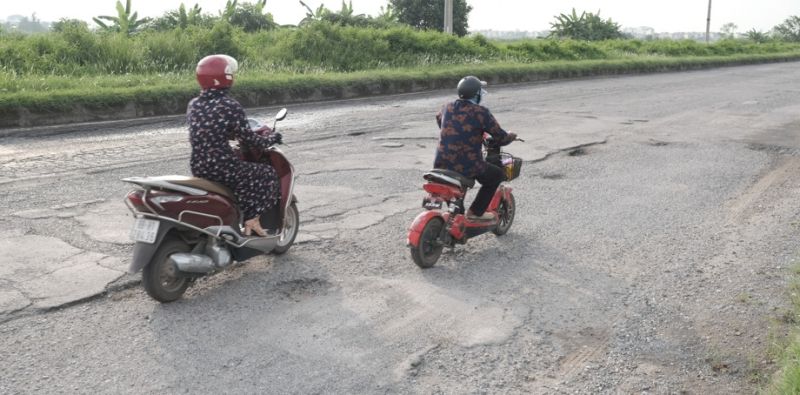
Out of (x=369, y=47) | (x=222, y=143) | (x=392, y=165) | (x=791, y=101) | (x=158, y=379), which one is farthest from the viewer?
(x=369, y=47)

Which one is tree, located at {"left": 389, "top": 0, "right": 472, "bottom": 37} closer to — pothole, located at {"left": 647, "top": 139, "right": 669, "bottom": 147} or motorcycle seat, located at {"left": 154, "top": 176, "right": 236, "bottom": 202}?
pothole, located at {"left": 647, "top": 139, "right": 669, "bottom": 147}

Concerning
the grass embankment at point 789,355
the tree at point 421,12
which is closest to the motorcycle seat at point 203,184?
the grass embankment at point 789,355

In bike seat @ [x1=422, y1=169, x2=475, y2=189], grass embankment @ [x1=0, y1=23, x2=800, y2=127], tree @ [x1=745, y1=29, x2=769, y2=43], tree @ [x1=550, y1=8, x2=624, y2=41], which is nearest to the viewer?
bike seat @ [x1=422, y1=169, x2=475, y2=189]

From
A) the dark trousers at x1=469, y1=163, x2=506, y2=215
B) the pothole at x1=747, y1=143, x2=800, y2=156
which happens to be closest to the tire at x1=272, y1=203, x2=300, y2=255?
the dark trousers at x1=469, y1=163, x2=506, y2=215

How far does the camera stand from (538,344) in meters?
4.15

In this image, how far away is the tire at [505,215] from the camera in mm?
6184

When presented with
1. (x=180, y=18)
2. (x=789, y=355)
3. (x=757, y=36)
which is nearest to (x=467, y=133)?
(x=789, y=355)

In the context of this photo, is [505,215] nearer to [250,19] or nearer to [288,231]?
[288,231]

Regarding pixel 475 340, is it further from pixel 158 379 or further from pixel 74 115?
pixel 74 115

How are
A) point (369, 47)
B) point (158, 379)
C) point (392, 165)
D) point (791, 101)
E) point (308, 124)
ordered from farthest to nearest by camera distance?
point (369, 47), point (791, 101), point (308, 124), point (392, 165), point (158, 379)

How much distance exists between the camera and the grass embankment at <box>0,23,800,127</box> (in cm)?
1157

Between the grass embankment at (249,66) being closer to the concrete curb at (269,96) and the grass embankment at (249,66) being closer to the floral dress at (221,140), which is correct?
the concrete curb at (269,96)

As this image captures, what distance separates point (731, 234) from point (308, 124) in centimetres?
713

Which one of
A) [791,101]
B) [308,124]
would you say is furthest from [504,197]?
[791,101]
